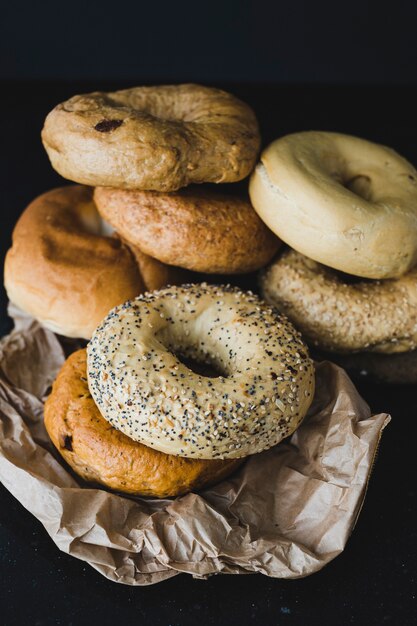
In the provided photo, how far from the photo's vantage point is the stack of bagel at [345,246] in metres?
2.04

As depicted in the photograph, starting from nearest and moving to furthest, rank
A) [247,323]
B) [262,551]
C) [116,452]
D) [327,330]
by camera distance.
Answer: [262,551]
[116,452]
[247,323]
[327,330]

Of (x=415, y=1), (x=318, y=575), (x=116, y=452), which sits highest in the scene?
(x=415, y=1)

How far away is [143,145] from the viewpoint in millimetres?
1957

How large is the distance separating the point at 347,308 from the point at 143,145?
796 mm

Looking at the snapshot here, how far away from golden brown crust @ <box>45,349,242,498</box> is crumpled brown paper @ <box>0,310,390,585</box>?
0.13ft

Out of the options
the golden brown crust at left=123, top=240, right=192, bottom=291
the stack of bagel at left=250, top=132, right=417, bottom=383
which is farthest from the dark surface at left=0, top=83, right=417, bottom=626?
the golden brown crust at left=123, top=240, right=192, bottom=291

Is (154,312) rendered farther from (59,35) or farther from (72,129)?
(59,35)

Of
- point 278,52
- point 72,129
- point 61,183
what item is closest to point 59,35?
point 61,183

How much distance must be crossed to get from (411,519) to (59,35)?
2.45m

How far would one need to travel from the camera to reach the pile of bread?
1.79 meters

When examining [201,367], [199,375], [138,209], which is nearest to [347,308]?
[201,367]

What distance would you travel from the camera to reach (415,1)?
3.10m

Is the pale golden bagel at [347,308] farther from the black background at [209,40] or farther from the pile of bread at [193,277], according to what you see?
the black background at [209,40]

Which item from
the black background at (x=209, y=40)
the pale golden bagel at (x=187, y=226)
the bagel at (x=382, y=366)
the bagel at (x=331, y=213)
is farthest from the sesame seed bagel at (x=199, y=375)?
the black background at (x=209, y=40)
